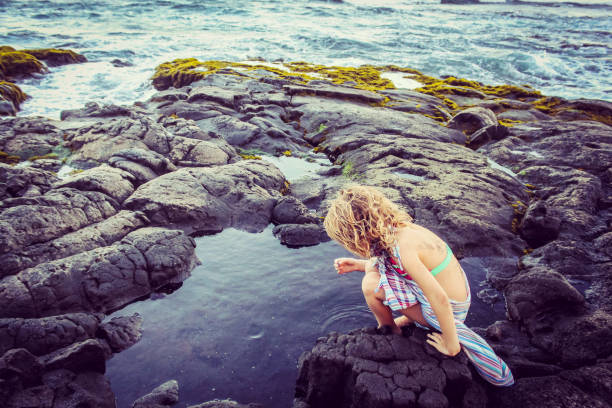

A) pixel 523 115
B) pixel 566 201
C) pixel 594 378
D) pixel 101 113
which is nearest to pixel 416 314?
pixel 594 378

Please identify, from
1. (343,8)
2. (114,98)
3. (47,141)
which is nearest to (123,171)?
(47,141)

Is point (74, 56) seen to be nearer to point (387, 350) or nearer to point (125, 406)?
point (125, 406)

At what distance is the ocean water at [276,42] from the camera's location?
55.0 ft

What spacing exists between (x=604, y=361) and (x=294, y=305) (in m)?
3.11

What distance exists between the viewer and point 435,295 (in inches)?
102

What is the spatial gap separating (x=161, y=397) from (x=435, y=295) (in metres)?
2.68

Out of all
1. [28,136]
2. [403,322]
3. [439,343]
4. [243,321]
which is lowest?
[243,321]

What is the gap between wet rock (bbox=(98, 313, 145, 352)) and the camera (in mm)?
3835

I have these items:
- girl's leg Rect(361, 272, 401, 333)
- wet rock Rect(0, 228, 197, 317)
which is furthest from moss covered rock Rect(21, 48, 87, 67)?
girl's leg Rect(361, 272, 401, 333)

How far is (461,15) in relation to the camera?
47.2m

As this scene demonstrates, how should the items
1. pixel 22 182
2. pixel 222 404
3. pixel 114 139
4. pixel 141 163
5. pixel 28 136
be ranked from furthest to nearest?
1. pixel 28 136
2. pixel 114 139
3. pixel 141 163
4. pixel 22 182
5. pixel 222 404

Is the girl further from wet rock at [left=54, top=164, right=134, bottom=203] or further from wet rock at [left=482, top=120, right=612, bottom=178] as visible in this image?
wet rock at [left=482, top=120, right=612, bottom=178]

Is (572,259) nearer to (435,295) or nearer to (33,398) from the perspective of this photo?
(435,295)

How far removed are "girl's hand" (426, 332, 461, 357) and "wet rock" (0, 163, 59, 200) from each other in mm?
6463
